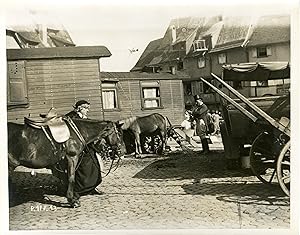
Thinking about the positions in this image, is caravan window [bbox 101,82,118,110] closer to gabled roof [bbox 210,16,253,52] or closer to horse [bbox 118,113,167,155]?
horse [bbox 118,113,167,155]

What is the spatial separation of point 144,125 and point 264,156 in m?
0.38

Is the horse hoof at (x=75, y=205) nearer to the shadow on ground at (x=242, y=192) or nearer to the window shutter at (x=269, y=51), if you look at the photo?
the shadow on ground at (x=242, y=192)

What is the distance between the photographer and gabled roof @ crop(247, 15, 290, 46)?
1.49m

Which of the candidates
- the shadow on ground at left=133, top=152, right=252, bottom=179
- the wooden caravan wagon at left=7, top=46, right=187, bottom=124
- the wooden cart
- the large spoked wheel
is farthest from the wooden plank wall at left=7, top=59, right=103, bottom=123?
the large spoked wheel

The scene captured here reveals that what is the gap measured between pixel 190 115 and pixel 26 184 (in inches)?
22.1

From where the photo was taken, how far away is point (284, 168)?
4.99 feet

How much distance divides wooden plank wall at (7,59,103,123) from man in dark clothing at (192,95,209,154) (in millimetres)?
298

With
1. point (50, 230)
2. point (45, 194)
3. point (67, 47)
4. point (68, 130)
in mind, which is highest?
point (67, 47)

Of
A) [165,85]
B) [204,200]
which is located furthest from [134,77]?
[204,200]

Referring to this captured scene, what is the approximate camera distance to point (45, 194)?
1.59 meters

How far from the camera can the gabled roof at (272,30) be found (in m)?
1.49

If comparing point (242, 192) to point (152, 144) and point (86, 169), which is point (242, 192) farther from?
point (86, 169)

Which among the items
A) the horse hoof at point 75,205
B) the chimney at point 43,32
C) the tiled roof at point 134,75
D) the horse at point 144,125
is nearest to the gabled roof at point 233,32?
the tiled roof at point 134,75
